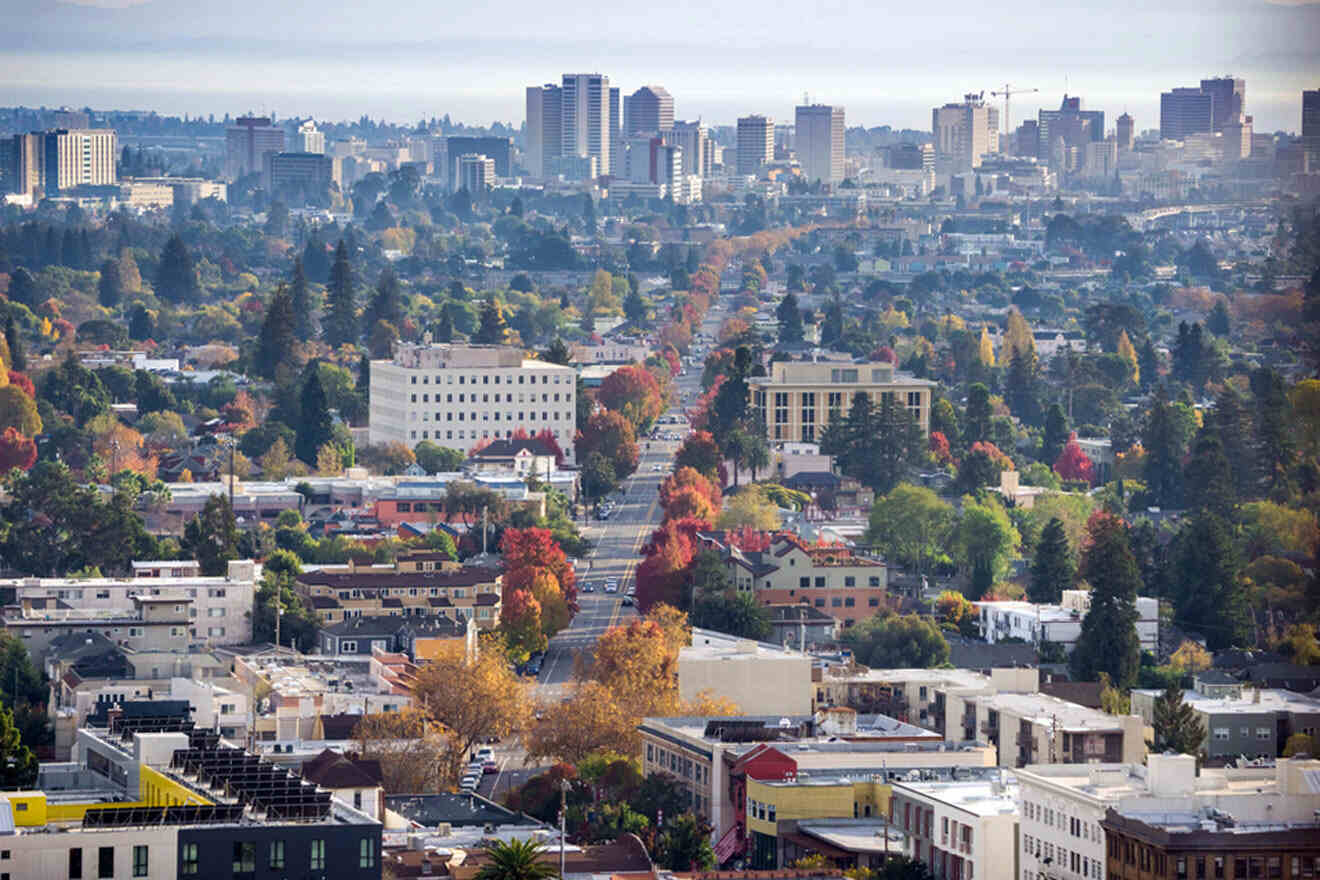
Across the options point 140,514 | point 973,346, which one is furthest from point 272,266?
point 140,514

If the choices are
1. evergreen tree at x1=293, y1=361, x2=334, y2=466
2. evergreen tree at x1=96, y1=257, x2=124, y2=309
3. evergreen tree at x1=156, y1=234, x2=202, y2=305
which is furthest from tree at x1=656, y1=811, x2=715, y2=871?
evergreen tree at x1=156, y1=234, x2=202, y2=305

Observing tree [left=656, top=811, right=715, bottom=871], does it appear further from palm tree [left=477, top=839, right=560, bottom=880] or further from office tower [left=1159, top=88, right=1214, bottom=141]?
office tower [left=1159, top=88, right=1214, bottom=141]

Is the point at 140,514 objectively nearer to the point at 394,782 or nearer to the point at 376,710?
the point at 376,710

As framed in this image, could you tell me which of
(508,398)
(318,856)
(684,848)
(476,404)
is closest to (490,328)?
(508,398)

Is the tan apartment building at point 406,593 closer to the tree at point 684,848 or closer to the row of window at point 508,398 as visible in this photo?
the tree at point 684,848

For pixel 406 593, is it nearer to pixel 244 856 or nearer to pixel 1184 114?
pixel 244 856
